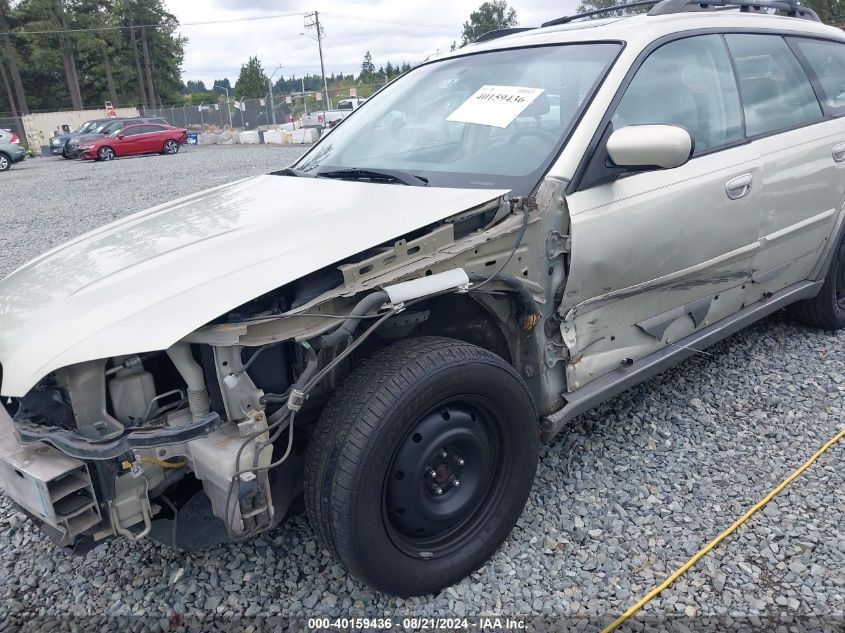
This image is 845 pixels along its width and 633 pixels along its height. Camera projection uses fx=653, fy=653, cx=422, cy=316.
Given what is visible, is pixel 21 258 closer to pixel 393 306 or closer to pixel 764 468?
pixel 393 306

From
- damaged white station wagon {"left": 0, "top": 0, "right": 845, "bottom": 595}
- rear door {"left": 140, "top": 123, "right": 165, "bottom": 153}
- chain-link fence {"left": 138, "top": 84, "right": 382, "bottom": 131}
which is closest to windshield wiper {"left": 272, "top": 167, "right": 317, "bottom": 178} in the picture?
damaged white station wagon {"left": 0, "top": 0, "right": 845, "bottom": 595}

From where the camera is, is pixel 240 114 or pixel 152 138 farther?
pixel 240 114

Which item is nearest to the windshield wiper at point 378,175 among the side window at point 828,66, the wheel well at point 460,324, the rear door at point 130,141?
the wheel well at point 460,324

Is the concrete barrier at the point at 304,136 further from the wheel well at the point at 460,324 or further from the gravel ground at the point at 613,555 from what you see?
the wheel well at the point at 460,324

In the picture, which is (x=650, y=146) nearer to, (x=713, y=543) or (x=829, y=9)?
(x=713, y=543)

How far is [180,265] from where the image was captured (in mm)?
2023

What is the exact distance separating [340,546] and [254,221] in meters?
1.17

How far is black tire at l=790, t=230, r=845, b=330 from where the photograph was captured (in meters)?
3.89

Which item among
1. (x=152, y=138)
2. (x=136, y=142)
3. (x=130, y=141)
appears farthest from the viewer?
(x=152, y=138)

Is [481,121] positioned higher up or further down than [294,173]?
higher up

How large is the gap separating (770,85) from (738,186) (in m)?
0.79

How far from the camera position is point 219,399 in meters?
1.91

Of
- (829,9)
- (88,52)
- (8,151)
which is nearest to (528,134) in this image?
(8,151)

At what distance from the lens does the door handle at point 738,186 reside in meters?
2.88
